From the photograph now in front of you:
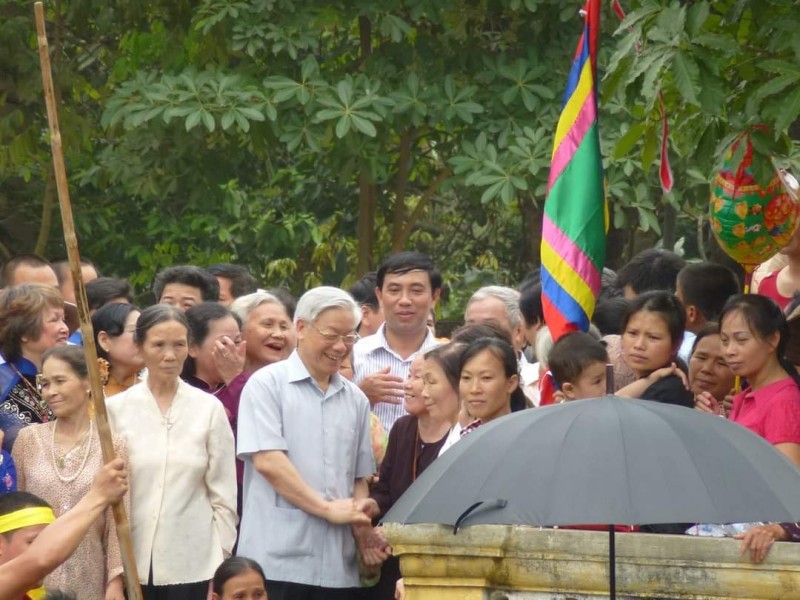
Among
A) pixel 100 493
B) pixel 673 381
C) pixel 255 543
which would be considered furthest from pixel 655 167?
pixel 100 493

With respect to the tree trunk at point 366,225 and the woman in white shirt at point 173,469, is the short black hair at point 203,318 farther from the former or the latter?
the tree trunk at point 366,225

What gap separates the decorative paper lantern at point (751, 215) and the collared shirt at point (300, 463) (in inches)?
76.1

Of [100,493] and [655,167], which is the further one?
[655,167]

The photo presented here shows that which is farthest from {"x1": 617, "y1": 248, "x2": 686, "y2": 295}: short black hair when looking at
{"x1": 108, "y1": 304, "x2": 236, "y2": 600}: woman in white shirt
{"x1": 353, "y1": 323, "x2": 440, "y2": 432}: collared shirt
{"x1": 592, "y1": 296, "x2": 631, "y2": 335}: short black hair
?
{"x1": 108, "y1": 304, "x2": 236, "y2": 600}: woman in white shirt

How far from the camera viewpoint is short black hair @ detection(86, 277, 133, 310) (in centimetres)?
891

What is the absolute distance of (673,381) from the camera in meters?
Answer: 7.21

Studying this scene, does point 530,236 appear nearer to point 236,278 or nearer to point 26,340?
point 236,278

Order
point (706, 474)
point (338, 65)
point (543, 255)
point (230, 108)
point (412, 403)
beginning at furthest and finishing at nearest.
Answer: point (338, 65) → point (230, 108) → point (543, 255) → point (412, 403) → point (706, 474)

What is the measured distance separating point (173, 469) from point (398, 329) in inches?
66.2

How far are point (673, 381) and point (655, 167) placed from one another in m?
3.81

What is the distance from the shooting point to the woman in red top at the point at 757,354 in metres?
6.42

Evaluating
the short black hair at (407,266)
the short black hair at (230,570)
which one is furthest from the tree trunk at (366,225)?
the short black hair at (230,570)

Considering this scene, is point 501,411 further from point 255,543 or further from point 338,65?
point 338,65

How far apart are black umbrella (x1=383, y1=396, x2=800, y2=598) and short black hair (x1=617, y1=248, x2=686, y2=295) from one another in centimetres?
425
